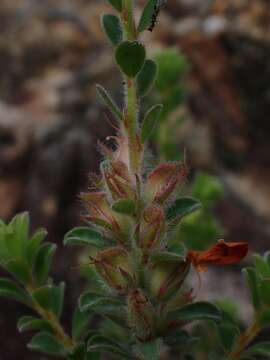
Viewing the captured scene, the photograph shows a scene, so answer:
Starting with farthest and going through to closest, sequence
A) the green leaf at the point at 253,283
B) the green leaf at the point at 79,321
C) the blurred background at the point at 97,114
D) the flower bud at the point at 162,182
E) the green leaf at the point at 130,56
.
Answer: the blurred background at the point at 97,114 < the green leaf at the point at 79,321 < the green leaf at the point at 253,283 < the flower bud at the point at 162,182 < the green leaf at the point at 130,56

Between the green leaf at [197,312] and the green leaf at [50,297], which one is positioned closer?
the green leaf at [197,312]

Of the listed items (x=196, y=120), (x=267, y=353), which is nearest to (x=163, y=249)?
(x=267, y=353)

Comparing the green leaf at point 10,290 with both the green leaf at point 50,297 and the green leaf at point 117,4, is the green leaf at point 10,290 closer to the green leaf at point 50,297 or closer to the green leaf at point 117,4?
the green leaf at point 50,297

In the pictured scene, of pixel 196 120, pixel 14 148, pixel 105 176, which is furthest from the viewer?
pixel 196 120

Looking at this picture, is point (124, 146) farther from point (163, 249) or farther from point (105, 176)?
point (163, 249)

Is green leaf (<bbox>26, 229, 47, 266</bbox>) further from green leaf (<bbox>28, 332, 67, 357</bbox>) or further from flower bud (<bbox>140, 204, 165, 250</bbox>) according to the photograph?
flower bud (<bbox>140, 204, 165, 250</bbox>)

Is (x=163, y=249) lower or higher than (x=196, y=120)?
lower

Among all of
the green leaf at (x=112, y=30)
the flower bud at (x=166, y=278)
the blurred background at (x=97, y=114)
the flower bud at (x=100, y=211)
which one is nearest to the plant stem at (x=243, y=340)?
the flower bud at (x=166, y=278)
